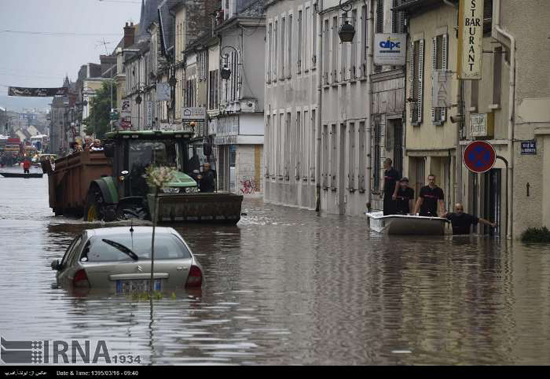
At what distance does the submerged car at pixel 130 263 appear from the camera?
20875 millimetres

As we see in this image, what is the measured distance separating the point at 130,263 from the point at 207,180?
29.9m

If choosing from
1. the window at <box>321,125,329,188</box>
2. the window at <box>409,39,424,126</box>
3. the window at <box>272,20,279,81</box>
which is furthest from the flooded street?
the window at <box>272,20,279,81</box>

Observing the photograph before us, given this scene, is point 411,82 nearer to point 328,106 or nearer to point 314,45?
point 328,106

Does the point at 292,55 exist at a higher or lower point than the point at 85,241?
higher

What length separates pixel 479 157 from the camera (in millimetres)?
36000

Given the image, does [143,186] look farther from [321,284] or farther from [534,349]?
[534,349]

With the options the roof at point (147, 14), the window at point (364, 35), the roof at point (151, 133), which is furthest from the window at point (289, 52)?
the roof at point (147, 14)

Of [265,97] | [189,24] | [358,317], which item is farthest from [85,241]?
[189,24]

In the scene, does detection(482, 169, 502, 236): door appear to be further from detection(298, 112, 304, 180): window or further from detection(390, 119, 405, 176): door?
detection(298, 112, 304, 180): window

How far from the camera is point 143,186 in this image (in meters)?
45.6

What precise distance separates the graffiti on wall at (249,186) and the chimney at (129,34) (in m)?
84.4

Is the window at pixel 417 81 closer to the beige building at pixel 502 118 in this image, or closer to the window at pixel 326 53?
the beige building at pixel 502 118

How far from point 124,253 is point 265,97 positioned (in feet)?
190

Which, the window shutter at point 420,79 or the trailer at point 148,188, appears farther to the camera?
the window shutter at point 420,79
